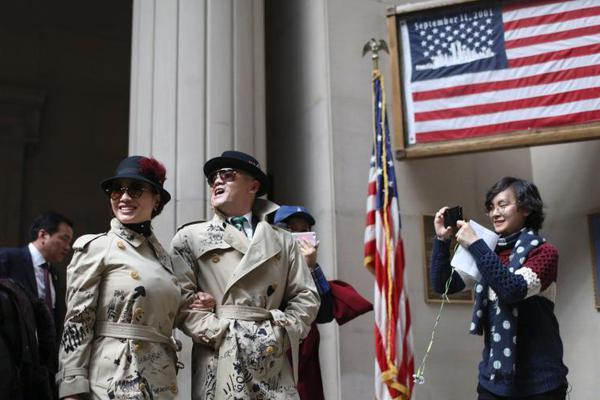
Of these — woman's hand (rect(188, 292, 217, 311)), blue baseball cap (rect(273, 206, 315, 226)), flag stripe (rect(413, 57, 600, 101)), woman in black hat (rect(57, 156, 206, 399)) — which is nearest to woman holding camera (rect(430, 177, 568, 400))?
blue baseball cap (rect(273, 206, 315, 226))

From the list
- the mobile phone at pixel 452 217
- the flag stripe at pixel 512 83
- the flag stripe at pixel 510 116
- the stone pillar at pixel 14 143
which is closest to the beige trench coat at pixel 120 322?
the mobile phone at pixel 452 217

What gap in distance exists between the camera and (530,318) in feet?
12.6

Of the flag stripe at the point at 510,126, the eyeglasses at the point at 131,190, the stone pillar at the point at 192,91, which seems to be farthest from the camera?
the stone pillar at the point at 192,91

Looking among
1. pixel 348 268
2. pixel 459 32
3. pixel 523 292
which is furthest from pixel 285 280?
pixel 459 32

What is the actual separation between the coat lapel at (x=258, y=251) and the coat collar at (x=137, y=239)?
1.06 feet

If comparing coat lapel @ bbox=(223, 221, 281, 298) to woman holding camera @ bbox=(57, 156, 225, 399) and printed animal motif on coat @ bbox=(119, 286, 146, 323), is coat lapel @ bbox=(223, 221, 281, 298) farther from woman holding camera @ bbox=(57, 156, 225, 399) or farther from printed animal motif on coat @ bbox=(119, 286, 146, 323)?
printed animal motif on coat @ bbox=(119, 286, 146, 323)

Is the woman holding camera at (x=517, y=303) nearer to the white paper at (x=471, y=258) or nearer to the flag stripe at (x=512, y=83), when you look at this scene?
the white paper at (x=471, y=258)

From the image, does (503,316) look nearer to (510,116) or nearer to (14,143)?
(510,116)

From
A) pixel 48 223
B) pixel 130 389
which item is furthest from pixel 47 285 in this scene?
pixel 130 389

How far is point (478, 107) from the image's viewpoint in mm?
5945

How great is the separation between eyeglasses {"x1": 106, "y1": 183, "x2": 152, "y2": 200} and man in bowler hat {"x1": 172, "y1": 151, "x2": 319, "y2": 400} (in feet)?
1.24

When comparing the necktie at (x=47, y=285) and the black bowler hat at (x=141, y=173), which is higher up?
the black bowler hat at (x=141, y=173)

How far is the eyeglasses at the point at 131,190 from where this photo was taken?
3.38 meters

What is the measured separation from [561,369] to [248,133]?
11.5 ft
